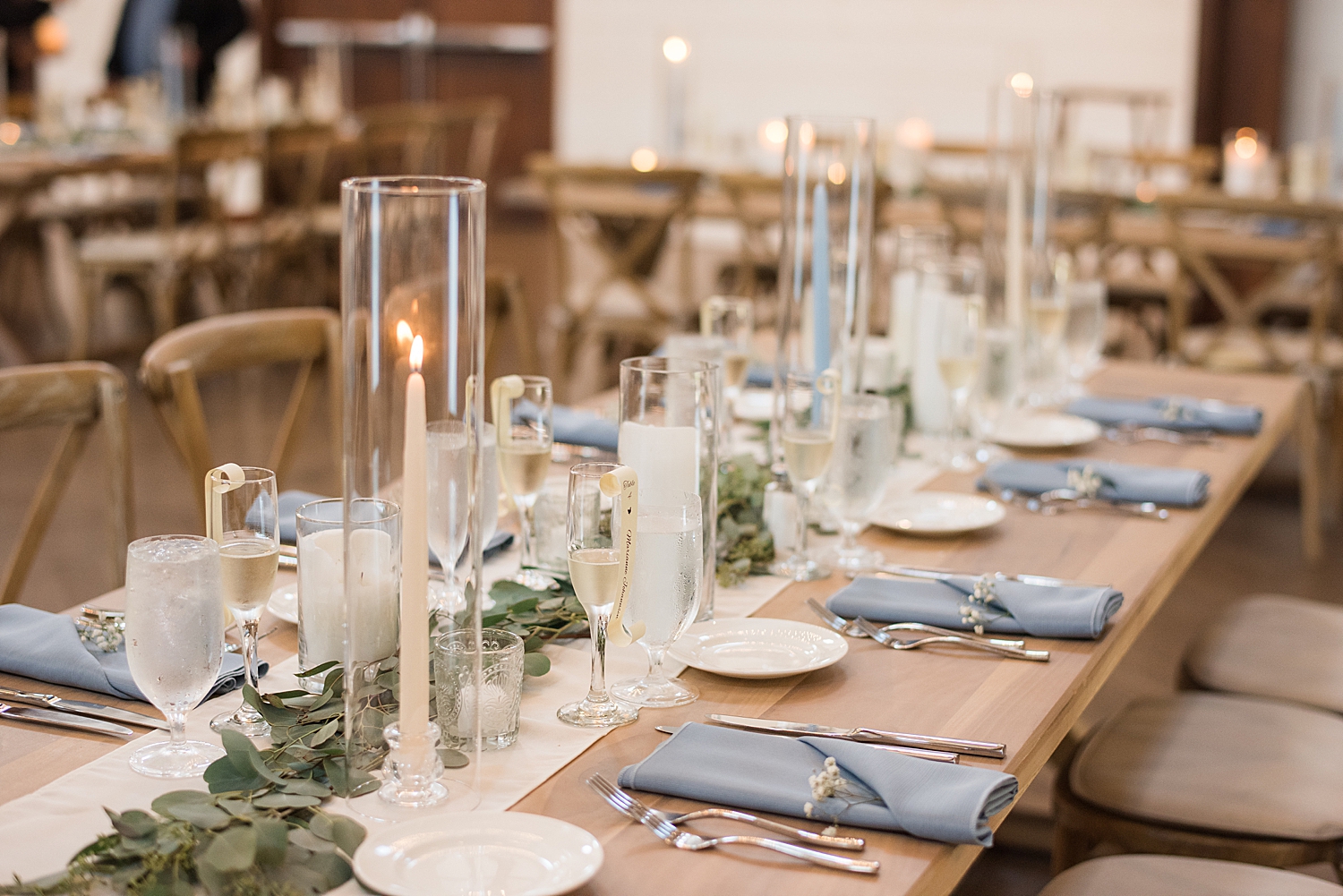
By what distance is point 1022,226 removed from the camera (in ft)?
7.53

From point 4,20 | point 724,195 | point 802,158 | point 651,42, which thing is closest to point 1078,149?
point 724,195

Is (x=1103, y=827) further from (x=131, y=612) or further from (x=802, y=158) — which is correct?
(x=131, y=612)

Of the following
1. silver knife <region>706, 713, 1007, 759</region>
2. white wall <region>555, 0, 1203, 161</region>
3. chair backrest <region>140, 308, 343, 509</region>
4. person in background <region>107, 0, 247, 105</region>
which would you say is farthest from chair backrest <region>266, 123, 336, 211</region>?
silver knife <region>706, 713, 1007, 759</region>

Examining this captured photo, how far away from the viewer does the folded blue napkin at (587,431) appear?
2.01 meters

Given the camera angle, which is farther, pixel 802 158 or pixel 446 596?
pixel 802 158

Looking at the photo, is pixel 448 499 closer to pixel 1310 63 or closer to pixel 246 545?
pixel 246 545

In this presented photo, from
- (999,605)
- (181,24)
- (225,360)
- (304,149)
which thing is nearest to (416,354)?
(999,605)

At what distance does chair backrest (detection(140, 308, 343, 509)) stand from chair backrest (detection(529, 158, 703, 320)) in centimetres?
205

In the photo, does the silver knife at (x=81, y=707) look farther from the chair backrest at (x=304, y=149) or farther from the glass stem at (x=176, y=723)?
the chair backrest at (x=304, y=149)

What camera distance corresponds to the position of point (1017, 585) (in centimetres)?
142

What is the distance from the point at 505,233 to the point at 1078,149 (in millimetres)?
5463

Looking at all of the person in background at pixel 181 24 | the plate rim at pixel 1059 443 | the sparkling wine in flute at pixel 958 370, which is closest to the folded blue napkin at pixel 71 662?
the sparkling wine in flute at pixel 958 370

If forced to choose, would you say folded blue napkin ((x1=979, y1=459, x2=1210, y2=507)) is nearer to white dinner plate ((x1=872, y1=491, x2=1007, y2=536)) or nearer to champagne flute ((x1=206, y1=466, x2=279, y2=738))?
white dinner plate ((x1=872, y1=491, x2=1007, y2=536))

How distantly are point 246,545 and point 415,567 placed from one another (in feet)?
0.94
